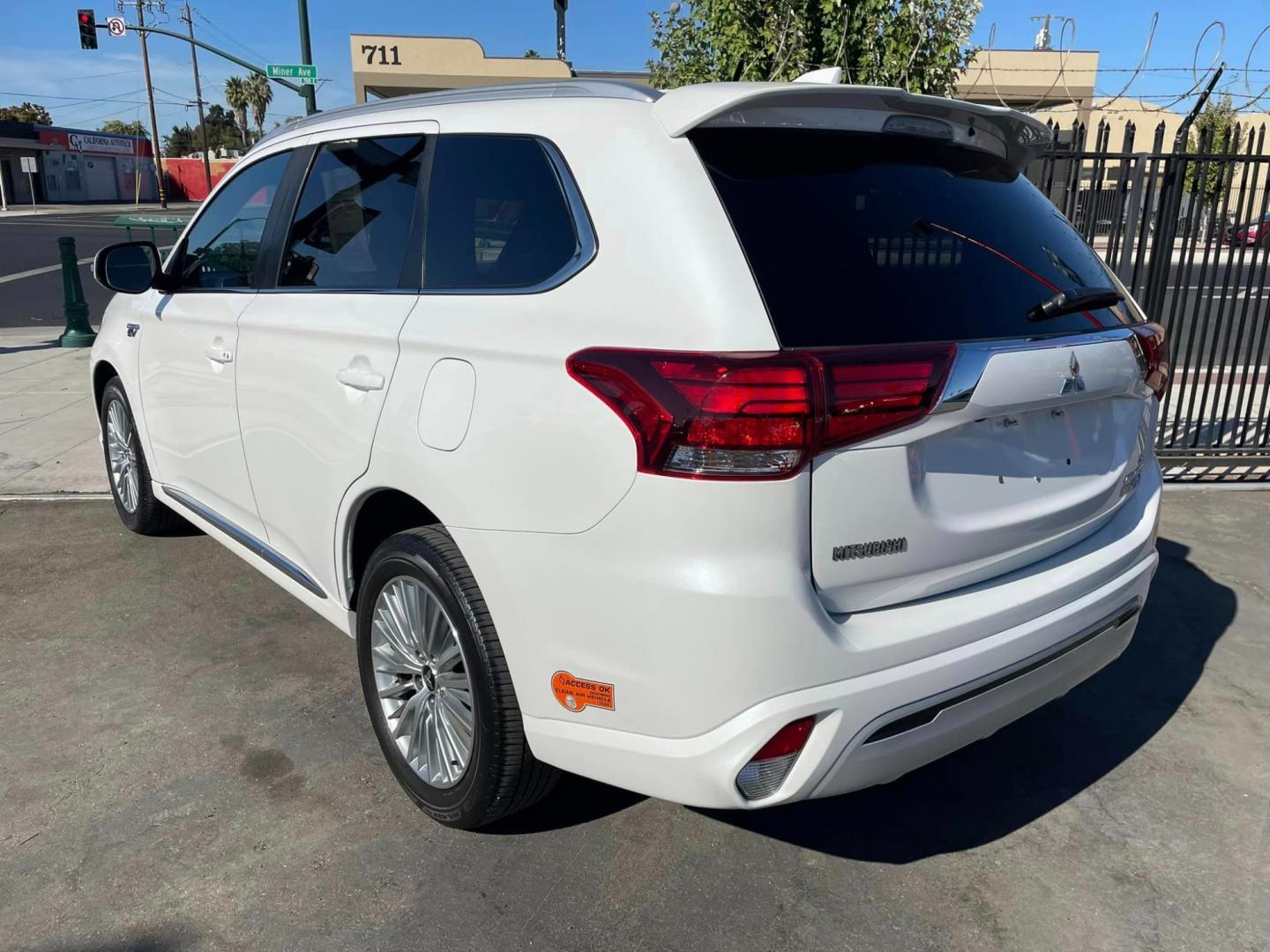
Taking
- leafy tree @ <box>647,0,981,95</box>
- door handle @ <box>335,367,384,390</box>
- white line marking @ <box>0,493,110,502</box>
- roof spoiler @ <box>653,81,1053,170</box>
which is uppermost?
leafy tree @ <box>647,0,981,95</box>

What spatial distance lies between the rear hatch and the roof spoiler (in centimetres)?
2

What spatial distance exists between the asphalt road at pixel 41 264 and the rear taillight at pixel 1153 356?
46.7ft

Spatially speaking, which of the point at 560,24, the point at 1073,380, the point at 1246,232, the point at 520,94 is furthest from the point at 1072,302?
the point at 560,24

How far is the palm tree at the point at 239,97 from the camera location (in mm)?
83000

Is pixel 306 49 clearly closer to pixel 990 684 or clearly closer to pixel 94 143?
pixel 990 684

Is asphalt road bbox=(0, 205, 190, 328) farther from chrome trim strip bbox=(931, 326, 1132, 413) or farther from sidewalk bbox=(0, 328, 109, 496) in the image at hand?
chrome trim strip bbox=(931, 326, 1132, 413)

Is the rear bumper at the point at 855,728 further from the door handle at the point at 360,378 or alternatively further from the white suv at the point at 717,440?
the door handle at the point at 360,378

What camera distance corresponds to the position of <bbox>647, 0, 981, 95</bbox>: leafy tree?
7.32 metres

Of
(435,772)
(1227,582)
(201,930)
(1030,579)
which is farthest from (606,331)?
(1227,582)

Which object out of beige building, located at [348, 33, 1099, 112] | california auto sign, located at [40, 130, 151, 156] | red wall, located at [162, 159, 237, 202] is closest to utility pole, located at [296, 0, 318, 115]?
beige building, located at [348, 33, 1099, 112]

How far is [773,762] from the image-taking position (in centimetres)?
210

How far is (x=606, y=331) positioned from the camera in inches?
82.4

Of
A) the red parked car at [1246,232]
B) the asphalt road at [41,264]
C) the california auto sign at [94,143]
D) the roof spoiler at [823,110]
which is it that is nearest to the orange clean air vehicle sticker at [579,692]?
the roof spoiler at [823,110]

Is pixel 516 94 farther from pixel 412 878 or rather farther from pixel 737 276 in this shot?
pixel 412 878
